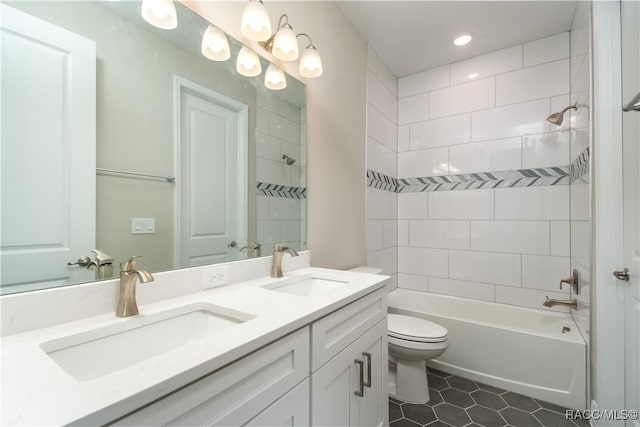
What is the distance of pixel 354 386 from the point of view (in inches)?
41.7

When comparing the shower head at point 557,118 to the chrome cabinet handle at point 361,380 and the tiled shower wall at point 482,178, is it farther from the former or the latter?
the chrome cabinet handle at point 361,380

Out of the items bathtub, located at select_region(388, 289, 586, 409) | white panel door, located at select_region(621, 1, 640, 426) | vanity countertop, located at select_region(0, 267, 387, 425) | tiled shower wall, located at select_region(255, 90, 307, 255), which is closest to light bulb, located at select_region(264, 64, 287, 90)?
tiled shower wall, located at select_region(255, 90, 307, 255)

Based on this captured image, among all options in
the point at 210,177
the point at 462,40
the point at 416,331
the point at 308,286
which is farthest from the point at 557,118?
the point at 210,177

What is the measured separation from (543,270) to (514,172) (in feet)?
2.63

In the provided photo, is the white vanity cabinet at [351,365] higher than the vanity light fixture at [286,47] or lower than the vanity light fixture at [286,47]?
lower

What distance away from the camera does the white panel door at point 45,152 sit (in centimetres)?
70

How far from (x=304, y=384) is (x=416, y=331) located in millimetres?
1155

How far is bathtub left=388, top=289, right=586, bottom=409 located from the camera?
1.68 meters

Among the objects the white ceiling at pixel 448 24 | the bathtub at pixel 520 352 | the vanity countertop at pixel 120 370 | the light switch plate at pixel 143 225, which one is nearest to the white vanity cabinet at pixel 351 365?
the vanity countertop at pixel 120 370

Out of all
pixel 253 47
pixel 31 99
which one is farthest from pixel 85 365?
pixel 253 47

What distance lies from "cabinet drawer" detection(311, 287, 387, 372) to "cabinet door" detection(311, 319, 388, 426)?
28mm

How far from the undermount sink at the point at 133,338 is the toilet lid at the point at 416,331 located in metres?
1.21

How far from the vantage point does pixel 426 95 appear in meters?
2.70

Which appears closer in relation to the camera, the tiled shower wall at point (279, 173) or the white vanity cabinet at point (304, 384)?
the white vanity cabinet at point (304, 384)
